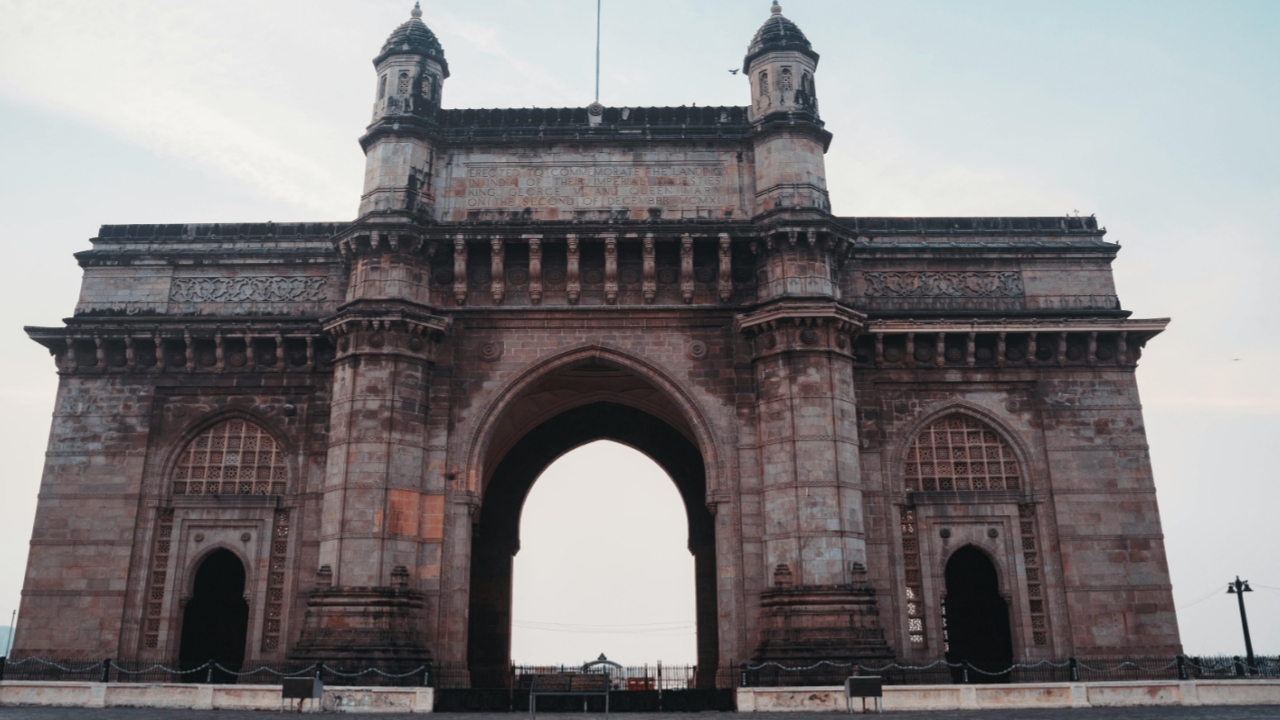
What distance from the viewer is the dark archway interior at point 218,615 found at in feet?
79.4

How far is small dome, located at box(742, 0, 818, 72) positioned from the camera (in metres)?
23.6

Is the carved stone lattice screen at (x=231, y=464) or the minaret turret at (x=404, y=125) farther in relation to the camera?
the carved stone lattice screen at (x=231, y=464)

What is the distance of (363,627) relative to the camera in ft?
63.2

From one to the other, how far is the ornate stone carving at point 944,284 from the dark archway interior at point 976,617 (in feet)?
19.6

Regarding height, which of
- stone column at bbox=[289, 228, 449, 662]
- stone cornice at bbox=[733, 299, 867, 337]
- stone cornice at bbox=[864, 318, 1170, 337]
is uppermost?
stone cornice at bbox=[864, 318, 1170, 337]

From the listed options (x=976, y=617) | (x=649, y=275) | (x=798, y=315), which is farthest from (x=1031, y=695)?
(x=649, y=275)

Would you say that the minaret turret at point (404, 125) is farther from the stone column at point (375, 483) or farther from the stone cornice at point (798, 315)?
the stone cornice at point (798, 315)

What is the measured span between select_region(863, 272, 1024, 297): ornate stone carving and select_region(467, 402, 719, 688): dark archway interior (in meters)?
6.87

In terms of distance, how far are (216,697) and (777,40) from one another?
59.0 feet

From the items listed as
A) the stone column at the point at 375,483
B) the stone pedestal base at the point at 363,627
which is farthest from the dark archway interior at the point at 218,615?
the stone pedestal base at the point at 363,627

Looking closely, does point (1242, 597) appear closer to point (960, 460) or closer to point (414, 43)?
point (960, 460)

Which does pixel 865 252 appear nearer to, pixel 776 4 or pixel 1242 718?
pixel 776 4

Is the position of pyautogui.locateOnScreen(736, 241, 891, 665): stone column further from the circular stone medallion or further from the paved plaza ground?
the circular stone medallion

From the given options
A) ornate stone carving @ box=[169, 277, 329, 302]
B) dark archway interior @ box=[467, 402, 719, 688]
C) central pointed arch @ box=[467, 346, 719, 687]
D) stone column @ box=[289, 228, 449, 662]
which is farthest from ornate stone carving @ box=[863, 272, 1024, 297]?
ornate stone carving @ box=[169, 277, 329, 302]
